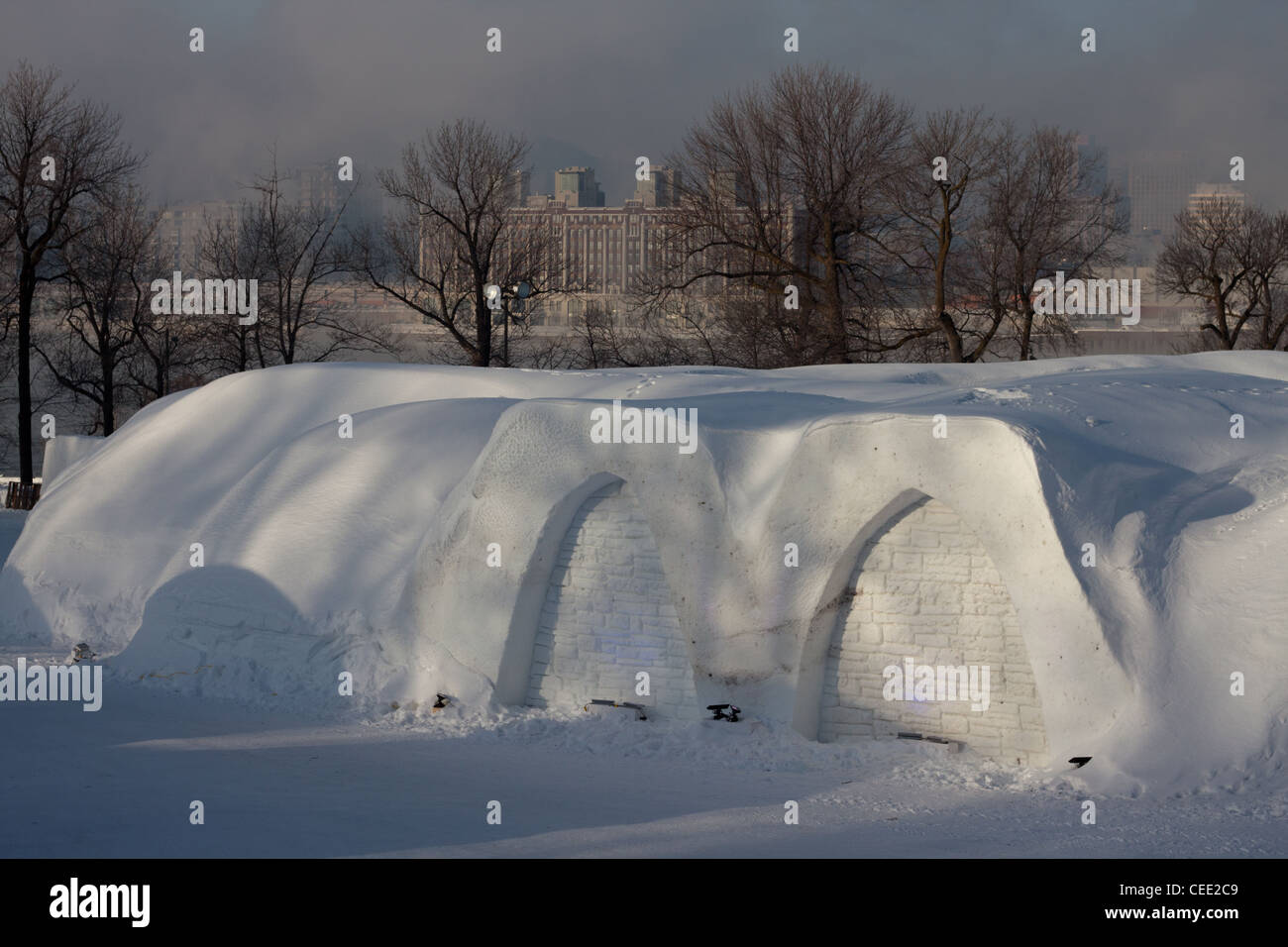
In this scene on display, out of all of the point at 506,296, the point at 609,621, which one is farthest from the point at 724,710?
the point at 506,296

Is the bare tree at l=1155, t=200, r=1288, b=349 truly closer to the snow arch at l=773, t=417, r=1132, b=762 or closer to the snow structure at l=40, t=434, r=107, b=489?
the snow structure at l=40, t=434, r=107, b=489

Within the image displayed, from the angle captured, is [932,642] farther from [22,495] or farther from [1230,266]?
[1230,266]

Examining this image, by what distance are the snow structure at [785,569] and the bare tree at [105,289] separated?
888 inches

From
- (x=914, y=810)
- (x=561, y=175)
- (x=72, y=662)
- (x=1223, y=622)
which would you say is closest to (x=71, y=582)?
(x=72, y=662)

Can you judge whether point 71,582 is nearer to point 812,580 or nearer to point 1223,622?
point 812,580

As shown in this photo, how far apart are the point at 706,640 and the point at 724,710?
1.92ft

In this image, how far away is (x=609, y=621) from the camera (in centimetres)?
1129

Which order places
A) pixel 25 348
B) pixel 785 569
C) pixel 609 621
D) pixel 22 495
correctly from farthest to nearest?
pixel 25 348, pixel 22 495, pixel 609 621, pixel 785 569

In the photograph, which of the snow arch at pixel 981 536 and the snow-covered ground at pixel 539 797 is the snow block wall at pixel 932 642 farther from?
the snow-covered ground at pixel 539 797

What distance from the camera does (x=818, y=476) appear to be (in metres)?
10.4

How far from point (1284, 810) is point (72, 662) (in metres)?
10.8

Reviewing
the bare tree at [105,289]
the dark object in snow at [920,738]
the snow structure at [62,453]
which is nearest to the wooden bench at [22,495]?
the bare tree at [105,289]

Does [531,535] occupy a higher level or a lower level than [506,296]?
lower

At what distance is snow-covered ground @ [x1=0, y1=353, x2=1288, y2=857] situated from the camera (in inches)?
333
